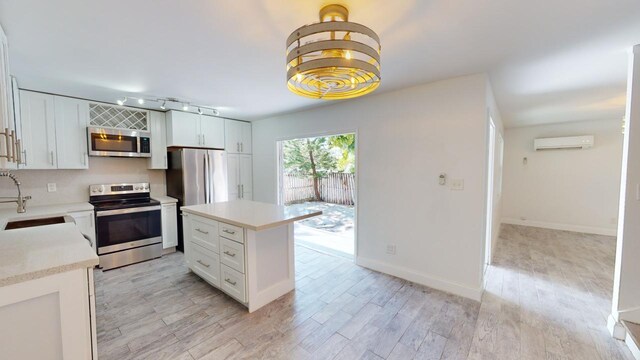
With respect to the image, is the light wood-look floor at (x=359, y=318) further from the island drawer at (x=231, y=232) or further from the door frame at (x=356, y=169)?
the island drawer at (x=231, y=232)

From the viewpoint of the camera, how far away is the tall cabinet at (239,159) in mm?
4660

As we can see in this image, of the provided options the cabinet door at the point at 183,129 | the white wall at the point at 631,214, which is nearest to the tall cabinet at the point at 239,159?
the cabinet door at the point at 183,129

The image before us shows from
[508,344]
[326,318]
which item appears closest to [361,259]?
[326,318]

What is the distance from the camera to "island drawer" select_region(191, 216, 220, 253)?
2.60m

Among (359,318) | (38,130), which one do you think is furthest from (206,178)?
(359,318)

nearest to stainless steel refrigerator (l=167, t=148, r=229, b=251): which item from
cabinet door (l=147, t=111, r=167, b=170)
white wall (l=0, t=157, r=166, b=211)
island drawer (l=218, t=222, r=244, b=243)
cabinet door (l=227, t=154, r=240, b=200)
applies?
cabinet door (l=147, t=111, r=167, b=170)

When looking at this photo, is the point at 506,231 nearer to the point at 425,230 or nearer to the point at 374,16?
the point at 425,230

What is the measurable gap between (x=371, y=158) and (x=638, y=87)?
2251 millimetres

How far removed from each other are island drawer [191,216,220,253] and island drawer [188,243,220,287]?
65 mm

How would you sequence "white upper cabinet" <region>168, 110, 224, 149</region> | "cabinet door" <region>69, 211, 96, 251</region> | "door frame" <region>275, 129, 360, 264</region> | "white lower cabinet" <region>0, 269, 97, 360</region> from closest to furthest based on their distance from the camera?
1. "white lower cabinet" <region>0, 269, 97, 360</region>
2. "cabinet door" <region>69, 211, 96, 251</region>
3. "door frame" <region>275, 129, 360, 264</region>
4. "white upper cabinet" <region>168, 110, 224, 149</region>

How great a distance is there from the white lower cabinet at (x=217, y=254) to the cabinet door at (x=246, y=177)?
71.2 inches

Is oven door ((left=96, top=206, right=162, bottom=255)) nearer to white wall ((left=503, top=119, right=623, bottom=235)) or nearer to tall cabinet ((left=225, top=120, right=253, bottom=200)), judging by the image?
tall cabinet ((left=225, top=120, right=253, bottom=200))

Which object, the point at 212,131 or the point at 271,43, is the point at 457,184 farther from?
the point at 212,131

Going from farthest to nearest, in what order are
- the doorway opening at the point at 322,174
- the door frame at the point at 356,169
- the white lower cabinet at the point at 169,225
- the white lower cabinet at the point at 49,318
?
the doorway opening at the point at 322,174, the white lower cabinet at the point at 169,225, the door frame at the point at 356,169, the white lower cabinet at the point at 49,318
